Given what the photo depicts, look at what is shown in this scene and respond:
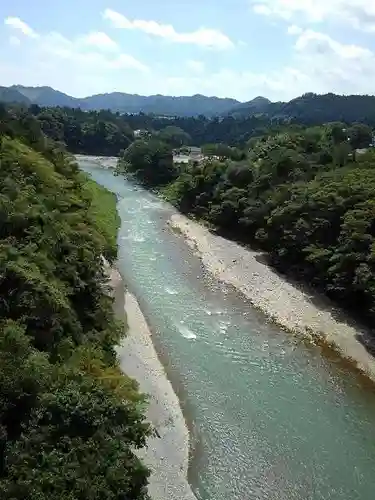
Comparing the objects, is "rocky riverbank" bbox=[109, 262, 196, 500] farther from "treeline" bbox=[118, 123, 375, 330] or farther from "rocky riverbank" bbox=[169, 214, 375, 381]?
"treeline" bbox=[118, 123, 375, 330]

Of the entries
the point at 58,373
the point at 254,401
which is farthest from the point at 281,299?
the point at 58,373

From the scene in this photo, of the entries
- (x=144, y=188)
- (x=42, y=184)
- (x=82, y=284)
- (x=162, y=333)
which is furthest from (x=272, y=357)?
(x=144, y=188)

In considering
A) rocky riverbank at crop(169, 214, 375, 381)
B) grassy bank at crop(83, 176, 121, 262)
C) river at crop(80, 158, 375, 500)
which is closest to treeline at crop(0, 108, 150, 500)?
river at crop(80, 158, 375, 500)

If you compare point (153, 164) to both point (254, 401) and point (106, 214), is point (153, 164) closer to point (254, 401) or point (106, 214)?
point (106, 214)

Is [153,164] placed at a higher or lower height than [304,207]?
lower

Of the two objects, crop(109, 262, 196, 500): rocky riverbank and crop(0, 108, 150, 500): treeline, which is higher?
crop(0, 108, 150, 500): treeline
